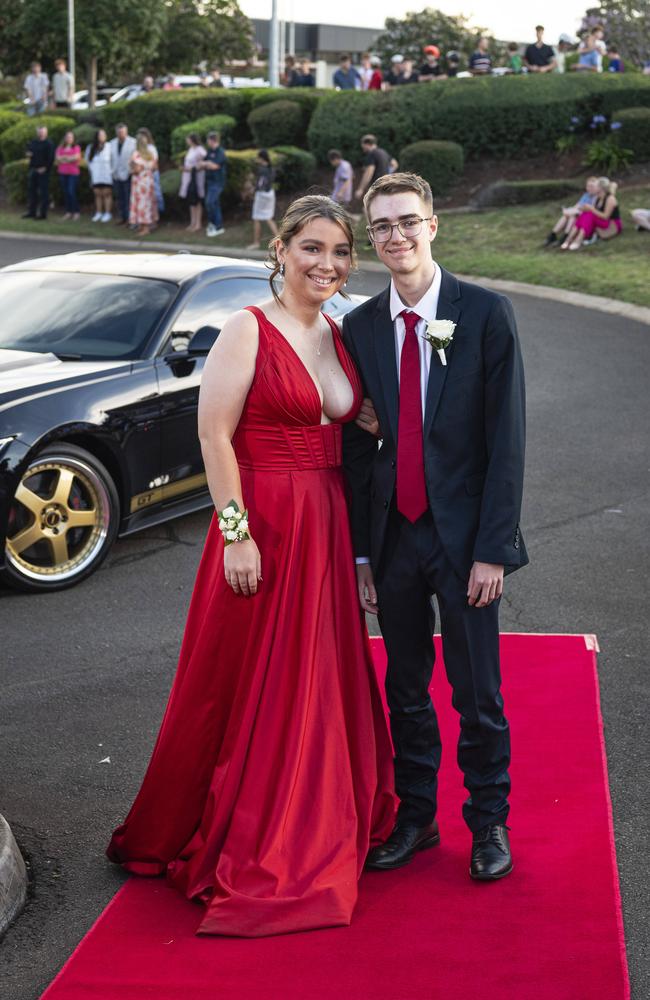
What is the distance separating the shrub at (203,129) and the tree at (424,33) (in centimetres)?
2738

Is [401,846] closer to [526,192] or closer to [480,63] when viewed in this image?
[526,192]

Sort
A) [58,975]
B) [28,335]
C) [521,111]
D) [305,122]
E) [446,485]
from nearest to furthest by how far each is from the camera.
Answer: [58,975] → [446,485] → [28,335] → [521,111] → [305,122]

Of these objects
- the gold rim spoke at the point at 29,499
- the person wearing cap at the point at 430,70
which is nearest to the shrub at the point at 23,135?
the person wearing cap at the point at 430,70

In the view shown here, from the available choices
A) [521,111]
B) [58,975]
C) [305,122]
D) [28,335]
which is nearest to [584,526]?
[28,335]

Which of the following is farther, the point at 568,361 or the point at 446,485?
the point at 568,361

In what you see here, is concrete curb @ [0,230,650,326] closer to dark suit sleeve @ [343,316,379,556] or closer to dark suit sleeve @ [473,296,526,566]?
dark suit sleeve @ [343,316,379,556]

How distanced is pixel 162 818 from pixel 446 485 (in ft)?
4.69

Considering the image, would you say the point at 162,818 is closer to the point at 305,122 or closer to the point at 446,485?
the point at 446,485

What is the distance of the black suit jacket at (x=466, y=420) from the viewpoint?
373 centimetres

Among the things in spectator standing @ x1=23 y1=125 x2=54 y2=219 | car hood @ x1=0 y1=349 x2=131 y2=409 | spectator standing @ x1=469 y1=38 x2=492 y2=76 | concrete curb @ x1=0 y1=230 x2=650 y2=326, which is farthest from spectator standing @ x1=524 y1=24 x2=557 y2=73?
car hood @ x1=0 y1=349 x2=131 y2=409

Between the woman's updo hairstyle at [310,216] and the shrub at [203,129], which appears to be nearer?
the woman's updo hairstyle at [310,216]

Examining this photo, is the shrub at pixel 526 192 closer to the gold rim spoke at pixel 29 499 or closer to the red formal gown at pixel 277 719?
the gold rim spoke at pixel 29 499

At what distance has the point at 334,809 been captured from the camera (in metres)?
3.88

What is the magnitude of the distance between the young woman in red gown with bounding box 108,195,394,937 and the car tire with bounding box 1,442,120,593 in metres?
2.78
